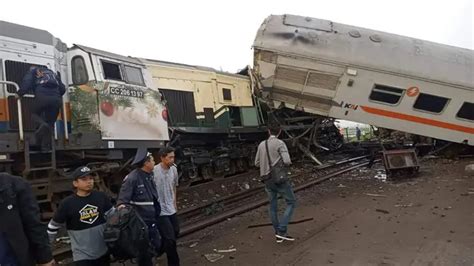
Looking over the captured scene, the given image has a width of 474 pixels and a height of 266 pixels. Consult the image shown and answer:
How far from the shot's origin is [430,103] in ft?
43.1

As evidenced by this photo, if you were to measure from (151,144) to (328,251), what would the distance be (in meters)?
4.99

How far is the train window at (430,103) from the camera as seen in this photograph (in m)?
13.0

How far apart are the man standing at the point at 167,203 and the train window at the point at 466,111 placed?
34.3ft

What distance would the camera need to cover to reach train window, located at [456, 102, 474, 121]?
Result: 12953 millimetres

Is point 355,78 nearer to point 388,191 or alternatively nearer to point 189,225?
point 388,191

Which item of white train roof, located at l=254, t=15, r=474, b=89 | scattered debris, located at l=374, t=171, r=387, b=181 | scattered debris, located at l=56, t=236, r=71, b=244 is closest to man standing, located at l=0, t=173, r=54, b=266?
scattered debris, located at l=56, t=236, r=71, b=244

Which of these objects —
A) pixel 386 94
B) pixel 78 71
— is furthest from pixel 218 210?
pixel 386 94

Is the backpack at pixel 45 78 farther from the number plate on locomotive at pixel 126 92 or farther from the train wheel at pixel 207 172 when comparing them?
the train wheel at pixel 207 172

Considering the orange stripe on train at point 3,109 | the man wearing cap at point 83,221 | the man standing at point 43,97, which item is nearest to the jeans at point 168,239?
the man wearing cap at point 83,221

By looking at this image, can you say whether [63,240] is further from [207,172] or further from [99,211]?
[207,172]

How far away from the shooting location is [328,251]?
5.89 m

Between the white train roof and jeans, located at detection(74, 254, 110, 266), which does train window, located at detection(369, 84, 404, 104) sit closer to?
the white train roof

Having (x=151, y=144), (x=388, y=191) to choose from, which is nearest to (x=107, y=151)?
(x=151, y=144)

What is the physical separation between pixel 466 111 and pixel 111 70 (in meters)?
9.76
